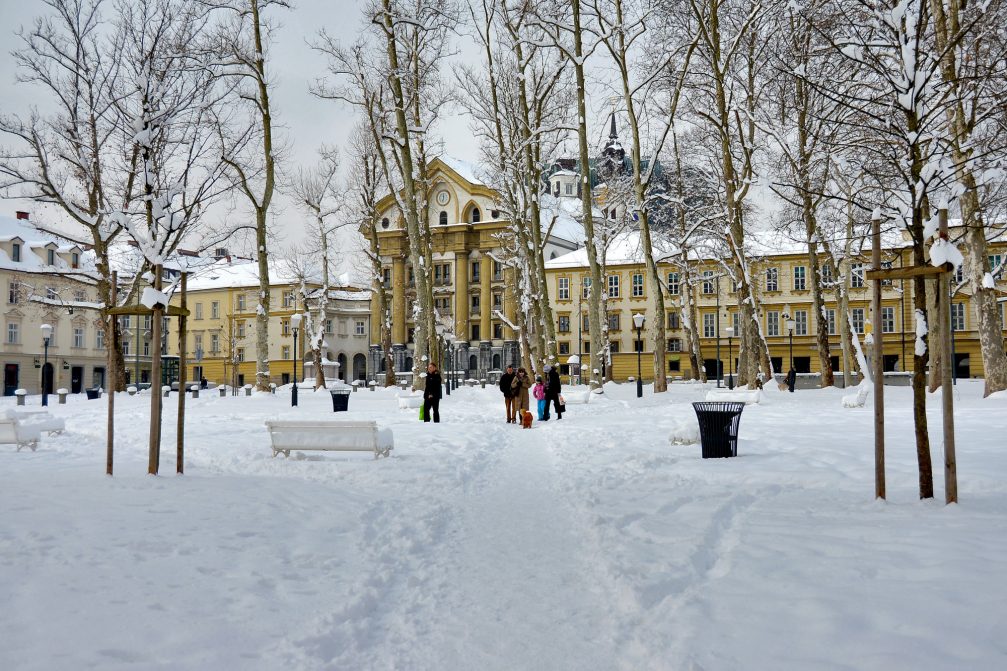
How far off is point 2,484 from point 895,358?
6148 centimetres

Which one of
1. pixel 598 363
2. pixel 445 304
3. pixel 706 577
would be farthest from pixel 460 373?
pixel 706 577

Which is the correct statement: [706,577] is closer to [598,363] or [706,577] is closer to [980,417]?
[980,417]

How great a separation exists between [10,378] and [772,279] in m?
54.5

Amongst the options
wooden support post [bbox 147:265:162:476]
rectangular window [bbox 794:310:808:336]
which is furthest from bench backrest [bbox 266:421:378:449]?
rectangular window [bbox 794:310:808:336]

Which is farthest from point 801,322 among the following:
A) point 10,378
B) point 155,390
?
point 155,390

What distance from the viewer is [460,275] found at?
72750mm

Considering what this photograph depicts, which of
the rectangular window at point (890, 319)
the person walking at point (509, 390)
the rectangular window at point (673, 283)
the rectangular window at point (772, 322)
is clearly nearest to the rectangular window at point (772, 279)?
the rectangular window at point (772, 322)

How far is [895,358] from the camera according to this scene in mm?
60719

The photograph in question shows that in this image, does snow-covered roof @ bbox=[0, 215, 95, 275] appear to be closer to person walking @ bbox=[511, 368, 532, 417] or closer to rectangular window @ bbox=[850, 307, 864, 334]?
person walking @ bbox=[511, 368, 532, 417]

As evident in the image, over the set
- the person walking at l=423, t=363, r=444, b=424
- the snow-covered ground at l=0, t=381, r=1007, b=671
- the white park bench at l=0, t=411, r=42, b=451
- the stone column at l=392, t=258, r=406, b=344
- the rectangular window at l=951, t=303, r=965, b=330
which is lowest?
the snow-covered ground at l=0, t=381, r=1007, b=671

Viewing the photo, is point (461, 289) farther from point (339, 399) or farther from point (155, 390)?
point (155, 390)

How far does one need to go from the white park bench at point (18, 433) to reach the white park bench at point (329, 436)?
4.75 meters

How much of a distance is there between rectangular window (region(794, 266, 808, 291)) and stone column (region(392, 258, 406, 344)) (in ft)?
104

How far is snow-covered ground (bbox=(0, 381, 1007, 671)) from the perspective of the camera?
4.41m
